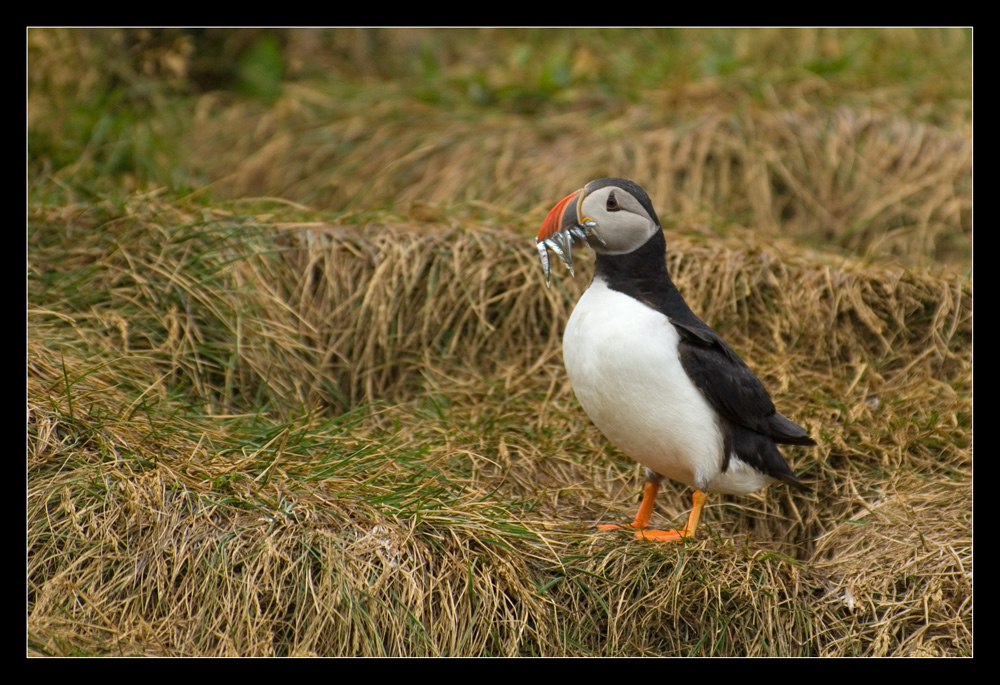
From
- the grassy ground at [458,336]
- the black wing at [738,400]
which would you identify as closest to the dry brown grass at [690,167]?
the grassy ground at [458,336]

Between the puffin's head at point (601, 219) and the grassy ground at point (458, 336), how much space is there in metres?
0.95

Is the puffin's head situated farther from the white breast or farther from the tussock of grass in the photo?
the tussock of grass

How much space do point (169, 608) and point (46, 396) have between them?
0.91 meters

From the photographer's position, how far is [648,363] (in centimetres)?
312

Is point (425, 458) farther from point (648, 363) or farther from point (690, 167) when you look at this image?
point (690, 167)

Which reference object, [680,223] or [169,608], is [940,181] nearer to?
[680,223]

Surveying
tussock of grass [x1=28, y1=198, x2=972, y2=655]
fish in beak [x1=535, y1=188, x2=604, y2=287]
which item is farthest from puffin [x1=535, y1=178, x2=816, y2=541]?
tussock of grass [x1=28, y1=198, x2=972, y2=655]

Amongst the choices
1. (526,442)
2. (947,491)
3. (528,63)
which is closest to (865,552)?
(947,491)

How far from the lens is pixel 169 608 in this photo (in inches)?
117

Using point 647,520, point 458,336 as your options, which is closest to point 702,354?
point 647,520

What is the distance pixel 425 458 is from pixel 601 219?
3.83 ft

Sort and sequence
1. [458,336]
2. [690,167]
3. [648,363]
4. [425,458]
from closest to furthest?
[648,363] < [425,458] < [458,336] < [690,167]

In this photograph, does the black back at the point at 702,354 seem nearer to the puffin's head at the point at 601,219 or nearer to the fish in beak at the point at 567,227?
the puffin's head at the point at 601,219

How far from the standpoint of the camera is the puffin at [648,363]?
3.14 metres
